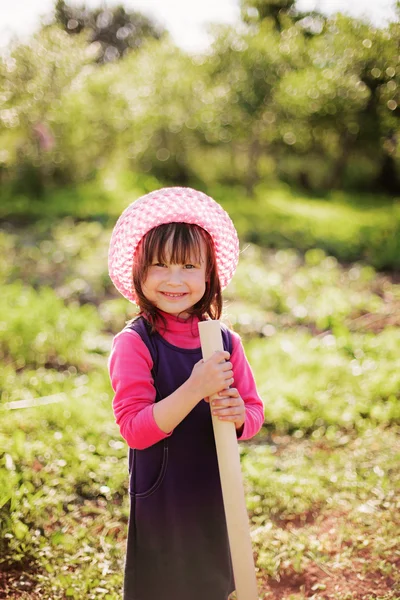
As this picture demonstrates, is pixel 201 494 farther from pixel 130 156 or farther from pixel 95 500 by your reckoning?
pixel 130 156

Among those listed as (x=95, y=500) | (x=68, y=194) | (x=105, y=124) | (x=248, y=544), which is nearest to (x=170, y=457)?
(x=248, y=544)

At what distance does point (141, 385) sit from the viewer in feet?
5.36

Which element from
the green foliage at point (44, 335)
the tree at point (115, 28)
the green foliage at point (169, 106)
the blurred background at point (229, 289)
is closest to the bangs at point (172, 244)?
the blurred background at point (229, 289)

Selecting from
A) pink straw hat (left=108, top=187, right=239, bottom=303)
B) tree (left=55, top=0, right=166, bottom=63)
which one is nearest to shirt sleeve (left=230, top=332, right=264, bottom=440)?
pink straw hat (left=108, top=187, right=239, bottom=303)

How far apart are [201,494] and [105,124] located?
13435 millimetres

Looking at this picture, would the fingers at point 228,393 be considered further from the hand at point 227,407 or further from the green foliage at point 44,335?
the green foliage at point 44,335

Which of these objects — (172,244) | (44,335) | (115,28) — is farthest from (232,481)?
(115,28)

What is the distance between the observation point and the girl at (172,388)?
1661mm

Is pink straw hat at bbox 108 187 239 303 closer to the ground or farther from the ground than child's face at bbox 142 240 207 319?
farther from the ground

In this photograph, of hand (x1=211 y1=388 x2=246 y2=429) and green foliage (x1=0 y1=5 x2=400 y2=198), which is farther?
green foliage (x1=0 y1=5 x2=400 y2=198)

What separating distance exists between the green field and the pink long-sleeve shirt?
0.28 metres

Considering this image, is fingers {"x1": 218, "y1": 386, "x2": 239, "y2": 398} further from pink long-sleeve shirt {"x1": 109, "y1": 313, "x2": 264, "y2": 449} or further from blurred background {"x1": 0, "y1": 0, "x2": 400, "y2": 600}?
blurred background {"x1": 0, "y1": 0, "x2": 400, "y2": 600}

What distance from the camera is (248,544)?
62.5 inches

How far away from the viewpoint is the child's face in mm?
1688
